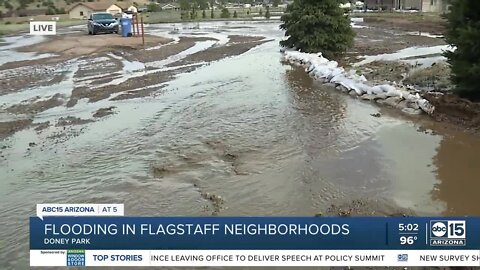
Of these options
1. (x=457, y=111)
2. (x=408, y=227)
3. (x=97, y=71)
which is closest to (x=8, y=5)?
(x=97, y=71)

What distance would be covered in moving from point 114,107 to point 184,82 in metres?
3.93

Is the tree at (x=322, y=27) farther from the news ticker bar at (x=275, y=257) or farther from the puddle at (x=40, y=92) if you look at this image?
the news ticker bar at (x=275, y=257)

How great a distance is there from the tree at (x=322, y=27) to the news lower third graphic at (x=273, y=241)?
18.1 m

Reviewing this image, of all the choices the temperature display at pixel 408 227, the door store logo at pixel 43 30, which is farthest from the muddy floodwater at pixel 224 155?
the door store logo at pixel 43 30

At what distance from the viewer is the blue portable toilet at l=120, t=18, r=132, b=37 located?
31.6 m

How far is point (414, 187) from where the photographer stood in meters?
6.65

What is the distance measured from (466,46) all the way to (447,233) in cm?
752

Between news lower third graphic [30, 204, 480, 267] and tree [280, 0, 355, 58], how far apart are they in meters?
18.1

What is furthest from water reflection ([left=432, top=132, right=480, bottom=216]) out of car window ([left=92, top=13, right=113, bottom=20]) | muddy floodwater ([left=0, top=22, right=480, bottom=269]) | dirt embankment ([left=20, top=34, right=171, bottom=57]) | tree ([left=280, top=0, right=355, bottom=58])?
car window ([left=92, top=13, right=113, bottom=20])

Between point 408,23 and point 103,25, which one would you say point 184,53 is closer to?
point 103,25

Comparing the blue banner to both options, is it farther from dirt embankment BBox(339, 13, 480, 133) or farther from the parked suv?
the parked suv

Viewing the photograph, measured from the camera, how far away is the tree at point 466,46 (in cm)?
1014

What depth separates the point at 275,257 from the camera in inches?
165

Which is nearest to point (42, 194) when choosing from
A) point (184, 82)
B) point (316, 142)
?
point (316, 142)
